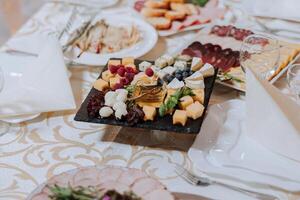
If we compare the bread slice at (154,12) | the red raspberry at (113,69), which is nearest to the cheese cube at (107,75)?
the red raspberry at (113,69)

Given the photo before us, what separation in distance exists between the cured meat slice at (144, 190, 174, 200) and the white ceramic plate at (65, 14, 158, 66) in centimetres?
53

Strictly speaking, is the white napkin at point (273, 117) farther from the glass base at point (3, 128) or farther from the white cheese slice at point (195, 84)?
the glass base at point (3, 128)

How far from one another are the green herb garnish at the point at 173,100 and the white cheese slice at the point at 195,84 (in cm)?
1

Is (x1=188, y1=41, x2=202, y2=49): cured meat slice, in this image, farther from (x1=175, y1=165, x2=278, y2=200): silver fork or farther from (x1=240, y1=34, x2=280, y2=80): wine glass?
(x1=175, y1=165, x2=278, y2=200): silver fork

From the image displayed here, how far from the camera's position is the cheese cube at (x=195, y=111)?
881mm

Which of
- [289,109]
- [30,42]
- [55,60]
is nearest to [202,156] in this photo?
[289,109]

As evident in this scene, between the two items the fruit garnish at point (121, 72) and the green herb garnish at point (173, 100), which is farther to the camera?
the fruit garnish at point (121, 72)

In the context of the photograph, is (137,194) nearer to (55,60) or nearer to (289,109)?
(289,109)

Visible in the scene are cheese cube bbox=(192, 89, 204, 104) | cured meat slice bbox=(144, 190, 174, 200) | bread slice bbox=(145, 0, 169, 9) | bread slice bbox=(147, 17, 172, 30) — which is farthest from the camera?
bread slice bbox=(145, 0, 169, 9)

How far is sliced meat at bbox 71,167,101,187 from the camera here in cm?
72

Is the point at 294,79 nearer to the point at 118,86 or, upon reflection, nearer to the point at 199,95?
the point at 199,95

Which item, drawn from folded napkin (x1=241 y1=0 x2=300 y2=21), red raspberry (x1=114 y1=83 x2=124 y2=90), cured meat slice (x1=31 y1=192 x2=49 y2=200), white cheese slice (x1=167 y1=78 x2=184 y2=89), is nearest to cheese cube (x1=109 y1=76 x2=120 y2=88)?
red raspberry (x1=114 y1=83 x2=124 y2=90)

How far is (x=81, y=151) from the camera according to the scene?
912mm

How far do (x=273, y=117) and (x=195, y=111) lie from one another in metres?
0.14
